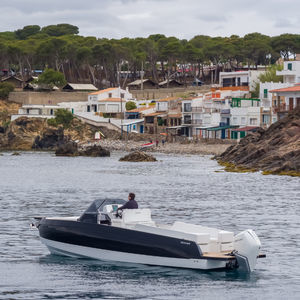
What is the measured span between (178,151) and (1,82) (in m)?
58.9

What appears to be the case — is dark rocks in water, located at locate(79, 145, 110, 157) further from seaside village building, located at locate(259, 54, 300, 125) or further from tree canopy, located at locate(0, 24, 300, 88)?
tree canopy, located at locate(0, 24, 300, 88)

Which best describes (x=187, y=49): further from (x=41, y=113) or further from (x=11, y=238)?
(x=11, y=238)

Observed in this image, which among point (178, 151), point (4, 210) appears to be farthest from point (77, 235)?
point (178, 151)

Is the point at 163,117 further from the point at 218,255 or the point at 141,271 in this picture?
the point at 218,255

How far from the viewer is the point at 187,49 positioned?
176625 mm

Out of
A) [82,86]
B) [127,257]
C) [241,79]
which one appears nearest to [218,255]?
[127,257]

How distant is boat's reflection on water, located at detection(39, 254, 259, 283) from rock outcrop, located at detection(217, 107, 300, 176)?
45174mm

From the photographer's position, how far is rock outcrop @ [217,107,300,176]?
249 ft

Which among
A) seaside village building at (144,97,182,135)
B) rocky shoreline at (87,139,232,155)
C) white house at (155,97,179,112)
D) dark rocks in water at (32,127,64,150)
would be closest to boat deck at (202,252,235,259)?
rocky shoreline at (87,139,232,155)

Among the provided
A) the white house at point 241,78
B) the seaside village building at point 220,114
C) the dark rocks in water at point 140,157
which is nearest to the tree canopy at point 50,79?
the seaside village building at point 220,114

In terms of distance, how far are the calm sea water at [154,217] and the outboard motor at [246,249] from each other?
0.56m

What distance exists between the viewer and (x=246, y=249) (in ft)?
86.5

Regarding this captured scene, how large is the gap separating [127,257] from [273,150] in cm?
5808

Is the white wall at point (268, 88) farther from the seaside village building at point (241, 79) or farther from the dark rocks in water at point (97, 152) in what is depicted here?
the dark rocks in water at point (97, 152)
